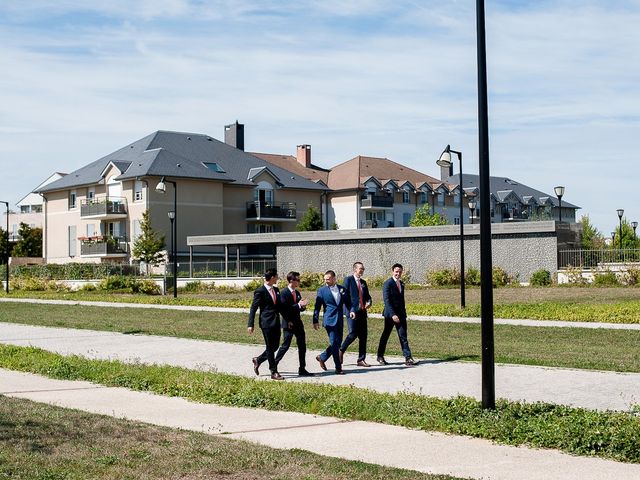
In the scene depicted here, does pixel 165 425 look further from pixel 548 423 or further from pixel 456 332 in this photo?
pixel 456 332

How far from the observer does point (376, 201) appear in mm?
80875

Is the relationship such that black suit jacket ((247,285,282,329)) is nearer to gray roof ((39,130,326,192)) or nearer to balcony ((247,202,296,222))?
gray roof ((39,130,326,192))

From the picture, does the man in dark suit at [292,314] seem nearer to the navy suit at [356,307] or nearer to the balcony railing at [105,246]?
the navy suit at [356,307]

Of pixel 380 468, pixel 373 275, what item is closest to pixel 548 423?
pixel 380 468

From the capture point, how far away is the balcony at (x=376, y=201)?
80000 mm

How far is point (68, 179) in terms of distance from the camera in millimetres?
→ 74000

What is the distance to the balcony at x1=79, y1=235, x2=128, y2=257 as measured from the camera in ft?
220

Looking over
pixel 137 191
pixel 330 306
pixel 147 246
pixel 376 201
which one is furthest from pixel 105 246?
pixel 330 306

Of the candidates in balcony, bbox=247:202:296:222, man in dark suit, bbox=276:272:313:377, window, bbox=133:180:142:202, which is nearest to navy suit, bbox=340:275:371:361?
man in dark suit, bbox=276:272:313:377

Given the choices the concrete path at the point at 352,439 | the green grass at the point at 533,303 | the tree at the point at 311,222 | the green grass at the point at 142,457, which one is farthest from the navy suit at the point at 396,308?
the tree at the point at 311,222

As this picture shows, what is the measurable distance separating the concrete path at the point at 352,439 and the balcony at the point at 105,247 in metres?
54.8

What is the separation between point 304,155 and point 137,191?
2178cm

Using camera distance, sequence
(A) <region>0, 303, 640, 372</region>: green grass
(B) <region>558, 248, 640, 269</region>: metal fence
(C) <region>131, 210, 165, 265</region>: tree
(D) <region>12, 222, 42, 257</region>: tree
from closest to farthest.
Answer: (A) <region>0, 303, 640, 372</region>: green grass < (B) <region>558, 248, 640, 269</region>: metal fence < (C) <region>131, 210, 165, 265</region>: tree < (D) <region>12, 222, 42, 257</region>: tree

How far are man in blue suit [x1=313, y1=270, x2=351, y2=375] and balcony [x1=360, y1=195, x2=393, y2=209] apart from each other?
64927 mm
